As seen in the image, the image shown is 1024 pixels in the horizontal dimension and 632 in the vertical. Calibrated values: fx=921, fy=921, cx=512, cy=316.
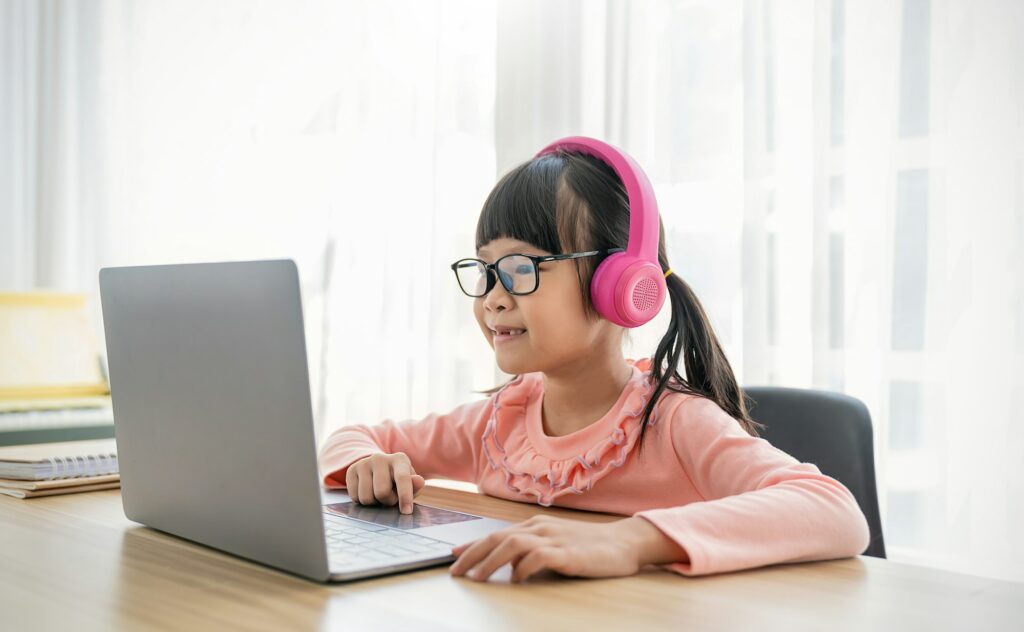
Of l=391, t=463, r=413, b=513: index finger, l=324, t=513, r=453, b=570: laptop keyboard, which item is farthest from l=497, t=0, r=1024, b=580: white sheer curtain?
l=324, t=513, r=453, b=570: laptop keyboard

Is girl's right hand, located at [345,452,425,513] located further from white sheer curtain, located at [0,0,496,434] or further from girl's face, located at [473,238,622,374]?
white sheer curtain, located at [0,0,496,434]

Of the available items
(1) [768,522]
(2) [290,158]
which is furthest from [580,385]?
(2) [290,158]

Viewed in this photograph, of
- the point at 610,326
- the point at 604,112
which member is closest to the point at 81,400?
the point at 610,326

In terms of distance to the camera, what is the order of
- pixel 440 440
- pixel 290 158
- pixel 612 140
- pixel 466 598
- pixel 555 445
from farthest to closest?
1. pixel 290 158
2. pixel 612 140
3. pixel 440 440
4. pixel 555 445
5. pixel 466 598

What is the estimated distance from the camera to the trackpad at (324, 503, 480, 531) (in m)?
0.95

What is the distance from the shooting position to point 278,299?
685 millimetres

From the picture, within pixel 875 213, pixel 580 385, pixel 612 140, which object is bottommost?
pixel 580 385

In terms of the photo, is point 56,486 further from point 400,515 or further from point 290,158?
point 290,158

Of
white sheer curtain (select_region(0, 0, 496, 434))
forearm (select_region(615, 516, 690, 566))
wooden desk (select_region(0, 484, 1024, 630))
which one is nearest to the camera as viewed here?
wooden desk (select_region(0, 484, 1024, 630))

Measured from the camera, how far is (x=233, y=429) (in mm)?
766

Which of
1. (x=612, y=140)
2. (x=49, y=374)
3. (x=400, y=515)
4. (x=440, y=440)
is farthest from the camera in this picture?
(x=612, y=140)

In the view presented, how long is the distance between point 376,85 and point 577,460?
2060 millimetres

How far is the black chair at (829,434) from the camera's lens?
1203mm

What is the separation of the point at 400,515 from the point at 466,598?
1.06 ft
